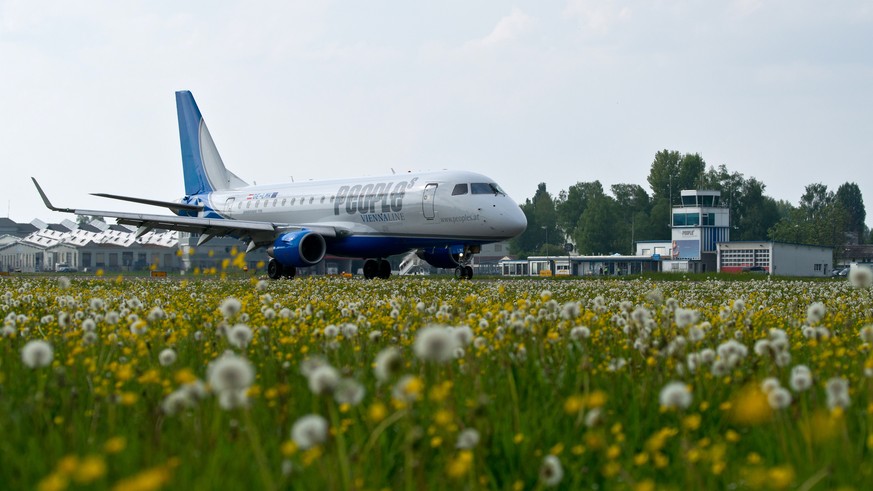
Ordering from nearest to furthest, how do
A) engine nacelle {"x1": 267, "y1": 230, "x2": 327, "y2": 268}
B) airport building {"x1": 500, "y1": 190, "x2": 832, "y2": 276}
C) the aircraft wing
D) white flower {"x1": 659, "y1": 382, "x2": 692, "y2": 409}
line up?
white flower {"x1": 659, "y1": 382, "x2": 692, "y2": 409}
engine nacelle {"x1": 267, "y1": 230, "x2": 327, "y2": 268}
the aircraft wing
airport building {"x1": 500, "y1": 190, "x2": 832, "y2": 276}

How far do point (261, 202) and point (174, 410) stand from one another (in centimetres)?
3274

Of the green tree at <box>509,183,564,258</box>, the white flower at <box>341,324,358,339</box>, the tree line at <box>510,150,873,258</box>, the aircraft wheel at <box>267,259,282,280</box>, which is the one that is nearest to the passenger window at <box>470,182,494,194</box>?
the aircraft wheel at <box>267,259,282,280</box>

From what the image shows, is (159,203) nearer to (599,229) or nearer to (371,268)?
(371,268)

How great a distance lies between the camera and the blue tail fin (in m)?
39.1

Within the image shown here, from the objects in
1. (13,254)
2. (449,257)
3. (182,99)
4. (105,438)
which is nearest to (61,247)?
(13,254)

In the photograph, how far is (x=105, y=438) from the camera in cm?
418

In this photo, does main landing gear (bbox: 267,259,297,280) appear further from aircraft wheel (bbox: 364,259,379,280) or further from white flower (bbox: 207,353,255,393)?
white flower (bbox: 207,353,255,393)

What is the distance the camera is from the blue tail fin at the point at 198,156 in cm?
3906

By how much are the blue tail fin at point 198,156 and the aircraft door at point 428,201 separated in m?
13.0

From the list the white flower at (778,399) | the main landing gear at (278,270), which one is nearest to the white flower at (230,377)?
the white flower at (778,399)

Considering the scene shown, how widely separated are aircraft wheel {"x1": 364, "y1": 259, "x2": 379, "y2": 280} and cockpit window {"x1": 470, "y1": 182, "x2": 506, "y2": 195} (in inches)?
201

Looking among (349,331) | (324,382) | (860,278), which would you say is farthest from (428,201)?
(324,382)

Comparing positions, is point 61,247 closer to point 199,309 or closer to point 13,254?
point 13,254

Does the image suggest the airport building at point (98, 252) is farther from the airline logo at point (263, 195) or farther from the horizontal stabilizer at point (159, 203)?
the airline logo at point (263, 195)
